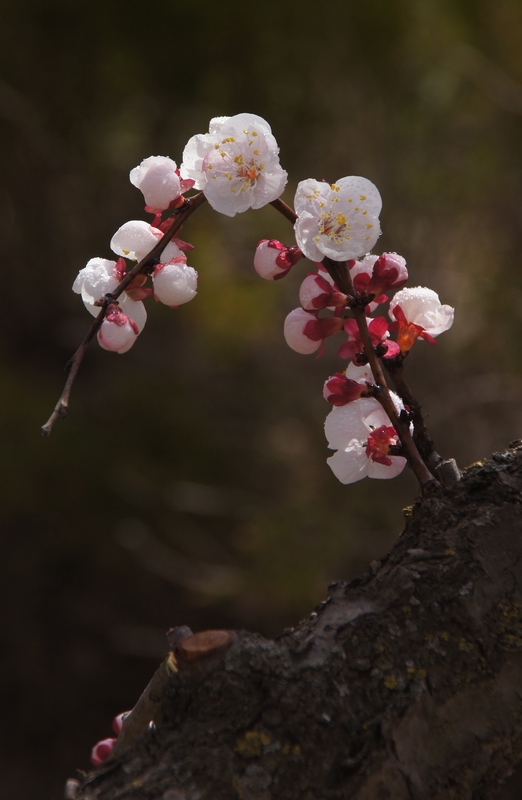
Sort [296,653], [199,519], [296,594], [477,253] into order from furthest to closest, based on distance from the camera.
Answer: [199,519], [477,253], [296,594], [296,653]

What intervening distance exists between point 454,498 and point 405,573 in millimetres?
45

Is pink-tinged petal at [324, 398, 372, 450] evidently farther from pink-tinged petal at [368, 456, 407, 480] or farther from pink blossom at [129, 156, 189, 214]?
pink blossom at [129, 156, 189, 214]

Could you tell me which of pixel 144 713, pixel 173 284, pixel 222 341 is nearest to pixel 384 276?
pixel 173 284

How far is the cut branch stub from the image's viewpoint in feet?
1.00

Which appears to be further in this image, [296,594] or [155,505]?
[155,505]

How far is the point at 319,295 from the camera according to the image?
342 millimetres

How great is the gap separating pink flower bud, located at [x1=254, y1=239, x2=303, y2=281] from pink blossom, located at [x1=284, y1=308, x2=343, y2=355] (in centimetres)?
2

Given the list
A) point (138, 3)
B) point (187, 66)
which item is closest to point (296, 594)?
point (187, 66)

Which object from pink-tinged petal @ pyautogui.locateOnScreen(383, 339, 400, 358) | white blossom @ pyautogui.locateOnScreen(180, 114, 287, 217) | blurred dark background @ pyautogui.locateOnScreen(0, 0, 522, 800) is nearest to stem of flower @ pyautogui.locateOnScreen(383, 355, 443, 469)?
pink-tinged petal @ pyautogui.locateOnScreen(383, 339, 400, 358)

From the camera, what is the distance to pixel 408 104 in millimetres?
1671

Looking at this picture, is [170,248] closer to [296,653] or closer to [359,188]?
[359,188]

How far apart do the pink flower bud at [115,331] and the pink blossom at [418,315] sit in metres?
0.14

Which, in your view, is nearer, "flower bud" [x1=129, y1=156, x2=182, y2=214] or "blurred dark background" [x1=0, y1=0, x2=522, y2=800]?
"flower bud" [x1=129, y1=156, x2=182, y2=214]

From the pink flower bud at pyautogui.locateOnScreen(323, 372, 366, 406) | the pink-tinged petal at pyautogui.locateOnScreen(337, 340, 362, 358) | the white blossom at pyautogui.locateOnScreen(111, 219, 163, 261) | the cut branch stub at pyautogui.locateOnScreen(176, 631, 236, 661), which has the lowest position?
the cut branch stub at pyautogui.locateOnScreen(176, 631, 236, 661)
